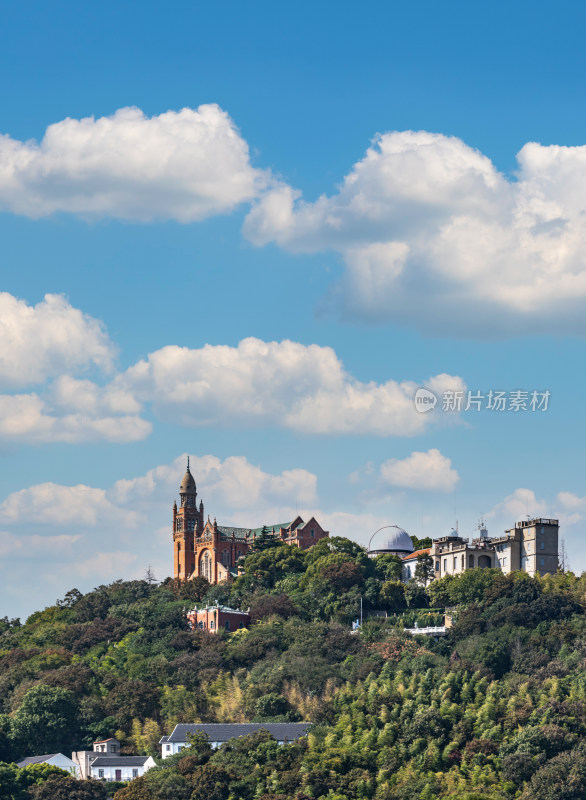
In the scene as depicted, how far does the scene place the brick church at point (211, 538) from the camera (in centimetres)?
13050

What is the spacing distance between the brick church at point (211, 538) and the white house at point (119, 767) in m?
36.3

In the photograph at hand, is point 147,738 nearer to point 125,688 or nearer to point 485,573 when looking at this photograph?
point 125,688

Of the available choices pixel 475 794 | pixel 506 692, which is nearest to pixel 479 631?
pixel 506 692

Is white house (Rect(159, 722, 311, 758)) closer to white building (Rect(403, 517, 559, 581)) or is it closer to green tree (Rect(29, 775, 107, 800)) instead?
green tree (Rect(29, 775, 107, 800))

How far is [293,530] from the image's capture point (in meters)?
132

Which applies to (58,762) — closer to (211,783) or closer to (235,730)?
(235,730)

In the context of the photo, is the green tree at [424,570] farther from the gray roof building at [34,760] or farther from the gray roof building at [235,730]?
the gray roof building at [34,760]

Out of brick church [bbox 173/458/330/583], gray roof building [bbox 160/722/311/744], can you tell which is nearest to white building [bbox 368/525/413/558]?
brick church [bbox 173/458/330/583]

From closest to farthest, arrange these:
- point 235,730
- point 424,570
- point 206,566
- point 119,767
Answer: point 235,730 → point 119,767 → point 424,570 → point 206,566

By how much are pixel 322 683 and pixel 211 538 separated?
35.8 m

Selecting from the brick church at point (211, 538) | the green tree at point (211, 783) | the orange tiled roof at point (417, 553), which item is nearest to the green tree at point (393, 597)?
the orange tiled roof at point (417, 553)

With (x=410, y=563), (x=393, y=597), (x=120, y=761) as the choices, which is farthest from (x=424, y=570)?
(x=120, y=761)

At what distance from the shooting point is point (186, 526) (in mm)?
135000

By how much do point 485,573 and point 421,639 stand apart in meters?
8.25
